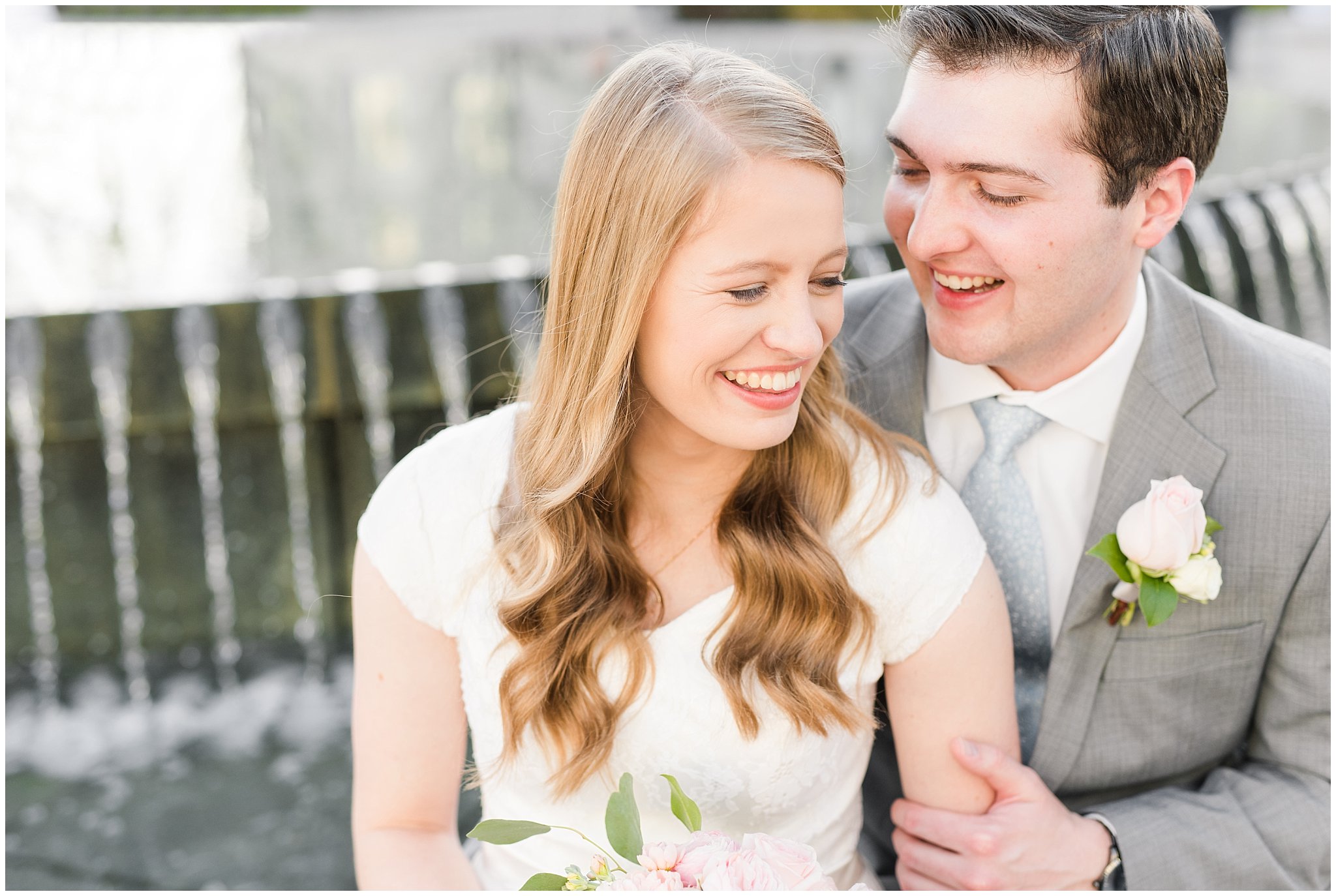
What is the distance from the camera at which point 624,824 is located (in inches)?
62.7

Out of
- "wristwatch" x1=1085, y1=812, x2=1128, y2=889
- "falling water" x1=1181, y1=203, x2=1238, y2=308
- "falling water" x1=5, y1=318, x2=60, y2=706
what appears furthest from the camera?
"falling water" x1=1181, y1=203, x2=1238, y2=308

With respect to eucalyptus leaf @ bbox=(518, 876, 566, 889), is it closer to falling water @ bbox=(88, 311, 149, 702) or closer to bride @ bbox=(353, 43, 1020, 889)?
bride @ bbox=(353, 43, 1020, 889)

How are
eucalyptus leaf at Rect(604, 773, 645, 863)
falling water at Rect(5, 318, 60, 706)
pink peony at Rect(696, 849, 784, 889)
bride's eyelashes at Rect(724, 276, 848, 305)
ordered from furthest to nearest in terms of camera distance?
falling water at Rect(5, 318, 60, 706), bride's eyelashes at Rect(724, 276, 848, 305), eucalyptus leaf at Rect(604, 773, 645, 863), pink peony at Rect(696, 849, 784, 889)

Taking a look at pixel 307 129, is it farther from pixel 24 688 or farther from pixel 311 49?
pixel 24 688

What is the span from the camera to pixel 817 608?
6.63 feet

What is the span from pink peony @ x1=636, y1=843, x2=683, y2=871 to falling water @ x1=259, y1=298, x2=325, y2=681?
2831mm

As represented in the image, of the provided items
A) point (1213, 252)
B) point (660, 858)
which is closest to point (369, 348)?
point (660, 858)

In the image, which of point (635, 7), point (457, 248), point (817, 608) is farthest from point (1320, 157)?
point (817, 608)

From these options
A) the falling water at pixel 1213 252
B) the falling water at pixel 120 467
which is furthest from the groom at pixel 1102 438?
the falling water at pixel 1213 252

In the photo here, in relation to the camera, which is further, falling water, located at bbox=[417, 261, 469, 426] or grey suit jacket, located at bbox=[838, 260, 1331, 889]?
falling water, located at bbox=[417, 261, 469, 426]

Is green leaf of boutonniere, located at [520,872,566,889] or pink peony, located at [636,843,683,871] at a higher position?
pink peony, located at [636,843,683,871]

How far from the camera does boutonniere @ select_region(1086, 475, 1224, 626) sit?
6.75ft

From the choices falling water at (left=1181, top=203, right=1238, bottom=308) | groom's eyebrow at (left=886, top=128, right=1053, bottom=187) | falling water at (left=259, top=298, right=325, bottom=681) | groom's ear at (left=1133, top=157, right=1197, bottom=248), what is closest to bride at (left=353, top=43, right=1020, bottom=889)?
groom's eyebrow at (left=886, top=128, right=1053, bottom=187)

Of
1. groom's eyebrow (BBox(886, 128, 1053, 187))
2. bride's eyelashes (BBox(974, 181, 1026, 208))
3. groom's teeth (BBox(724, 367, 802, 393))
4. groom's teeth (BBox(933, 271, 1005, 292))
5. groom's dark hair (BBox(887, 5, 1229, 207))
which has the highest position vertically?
groom's dark hair (BBox(887, 5, 1229, 207))
